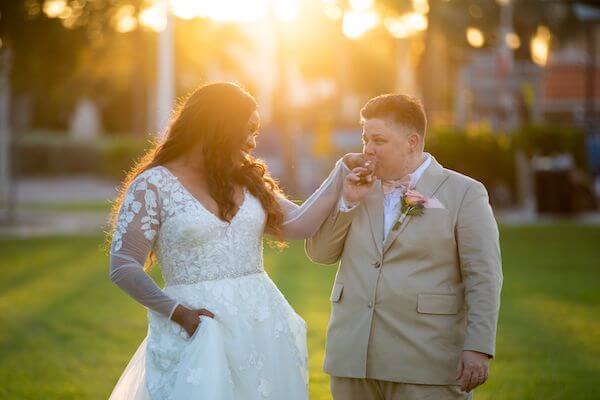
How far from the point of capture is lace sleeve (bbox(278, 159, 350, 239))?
5496 mm

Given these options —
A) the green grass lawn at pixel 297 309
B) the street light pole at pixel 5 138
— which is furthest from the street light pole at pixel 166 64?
the green grass lawn at pixel 297 309

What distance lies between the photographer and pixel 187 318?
5.16 m

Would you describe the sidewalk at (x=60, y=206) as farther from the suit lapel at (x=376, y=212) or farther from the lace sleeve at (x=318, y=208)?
the suit lapel at (x=376, y=212)

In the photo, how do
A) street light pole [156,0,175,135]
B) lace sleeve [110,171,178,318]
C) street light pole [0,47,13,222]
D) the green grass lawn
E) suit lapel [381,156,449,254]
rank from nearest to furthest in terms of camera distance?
lace sleeve [110,171,178,318] < suit lapel [381,156,449,254] < the green grass lawn < street light pole [156,0,175,135] < street light pole [0,47,13,222]

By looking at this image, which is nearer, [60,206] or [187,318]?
[187,318]

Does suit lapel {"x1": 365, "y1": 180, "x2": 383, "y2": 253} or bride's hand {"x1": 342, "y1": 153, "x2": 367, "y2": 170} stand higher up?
bride's hand {"x1": 342, "y1": 153, "x2": 367, "y2": 170}

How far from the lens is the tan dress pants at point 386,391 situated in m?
5.21

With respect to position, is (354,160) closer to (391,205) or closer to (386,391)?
(391,205)

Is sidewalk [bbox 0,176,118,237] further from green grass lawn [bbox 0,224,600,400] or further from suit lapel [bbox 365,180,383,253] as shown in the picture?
suit lapel [bbox 365,180,383,253]

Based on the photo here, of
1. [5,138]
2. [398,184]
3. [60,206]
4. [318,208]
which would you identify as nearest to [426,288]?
[398,184]

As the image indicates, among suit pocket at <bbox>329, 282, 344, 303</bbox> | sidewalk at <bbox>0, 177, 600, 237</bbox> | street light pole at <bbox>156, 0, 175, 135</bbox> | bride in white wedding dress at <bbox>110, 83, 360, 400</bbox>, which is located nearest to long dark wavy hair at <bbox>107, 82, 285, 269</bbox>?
bride in white wedding dress at <bbox>110, 83, 360, 400</bbox>

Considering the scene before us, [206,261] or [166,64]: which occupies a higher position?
[166,64]

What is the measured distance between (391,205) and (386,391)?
0.86m

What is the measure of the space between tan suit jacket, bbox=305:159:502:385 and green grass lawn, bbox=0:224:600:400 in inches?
147
